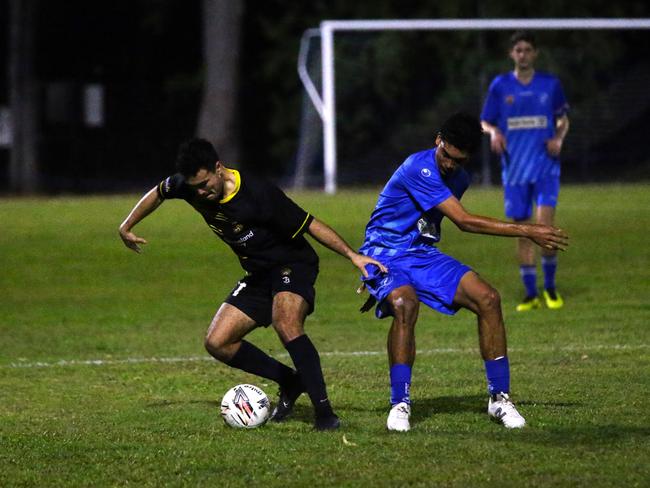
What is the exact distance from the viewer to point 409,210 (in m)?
8.36

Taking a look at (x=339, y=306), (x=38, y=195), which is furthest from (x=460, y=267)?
(x=38, y=195)

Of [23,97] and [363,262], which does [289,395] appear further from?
[23,97]

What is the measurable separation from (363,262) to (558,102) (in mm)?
6221

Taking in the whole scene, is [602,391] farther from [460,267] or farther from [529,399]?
[460,267]

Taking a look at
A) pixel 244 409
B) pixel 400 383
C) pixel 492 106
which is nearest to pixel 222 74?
pixel 492 106

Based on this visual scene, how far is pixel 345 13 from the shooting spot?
40.0 meters

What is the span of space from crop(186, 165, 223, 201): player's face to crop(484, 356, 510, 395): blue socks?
1697mm

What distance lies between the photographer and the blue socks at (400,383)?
7930 mm

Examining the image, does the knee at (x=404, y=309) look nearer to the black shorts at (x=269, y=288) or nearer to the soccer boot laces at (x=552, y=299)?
the black shorts at (x=269, y=288)

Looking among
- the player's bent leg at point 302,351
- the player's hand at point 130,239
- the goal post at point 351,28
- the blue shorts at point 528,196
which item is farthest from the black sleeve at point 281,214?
the goal post at point 351,28

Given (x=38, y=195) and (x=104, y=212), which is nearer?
(x=104, y=212)

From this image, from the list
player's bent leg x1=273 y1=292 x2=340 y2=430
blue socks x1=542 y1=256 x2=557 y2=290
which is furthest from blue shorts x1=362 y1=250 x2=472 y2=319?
blue socks x1=542 y1=256 x2=557 y2=290

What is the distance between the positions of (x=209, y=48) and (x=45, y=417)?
27063 millimetres

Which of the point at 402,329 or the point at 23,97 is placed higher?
the point at 23,97
